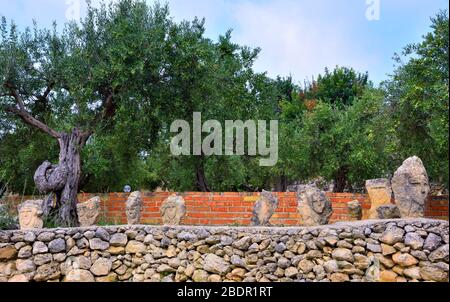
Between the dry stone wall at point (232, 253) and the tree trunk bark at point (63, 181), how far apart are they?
5.44ft

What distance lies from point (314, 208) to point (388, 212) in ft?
4.45

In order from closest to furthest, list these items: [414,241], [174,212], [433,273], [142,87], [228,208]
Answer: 1. [433,273]
2. [414,241]
3. [174,212]
4. [142,87]
5. [228,208]

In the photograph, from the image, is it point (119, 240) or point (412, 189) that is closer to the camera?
point (412, 189)

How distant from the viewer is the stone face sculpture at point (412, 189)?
324 inches

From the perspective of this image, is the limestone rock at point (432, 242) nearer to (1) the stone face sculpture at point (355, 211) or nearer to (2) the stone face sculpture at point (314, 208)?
(2) the stone face sculpture at point (314, 208)

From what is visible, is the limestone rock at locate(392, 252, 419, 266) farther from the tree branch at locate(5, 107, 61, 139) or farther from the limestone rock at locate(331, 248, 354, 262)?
the tree branch at locate(5, 107, 61, 139)

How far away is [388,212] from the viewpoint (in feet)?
28.3

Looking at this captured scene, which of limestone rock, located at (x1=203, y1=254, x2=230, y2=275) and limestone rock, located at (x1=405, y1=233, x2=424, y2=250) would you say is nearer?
limestone rock, located at (x1=405, y1=233, x2=424, y2=250)

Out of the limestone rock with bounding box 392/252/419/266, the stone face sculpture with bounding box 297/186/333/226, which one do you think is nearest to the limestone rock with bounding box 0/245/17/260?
the stone face sculpture with bounding box 297/186/333/226

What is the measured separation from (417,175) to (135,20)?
7.04 m

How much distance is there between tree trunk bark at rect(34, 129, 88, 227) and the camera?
10641 mm

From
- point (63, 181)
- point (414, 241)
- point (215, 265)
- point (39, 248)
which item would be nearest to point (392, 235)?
point (414, 241)

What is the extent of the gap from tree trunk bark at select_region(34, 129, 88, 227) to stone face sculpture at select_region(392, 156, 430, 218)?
22.9ft

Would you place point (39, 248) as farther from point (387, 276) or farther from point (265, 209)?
point (387, 276)
